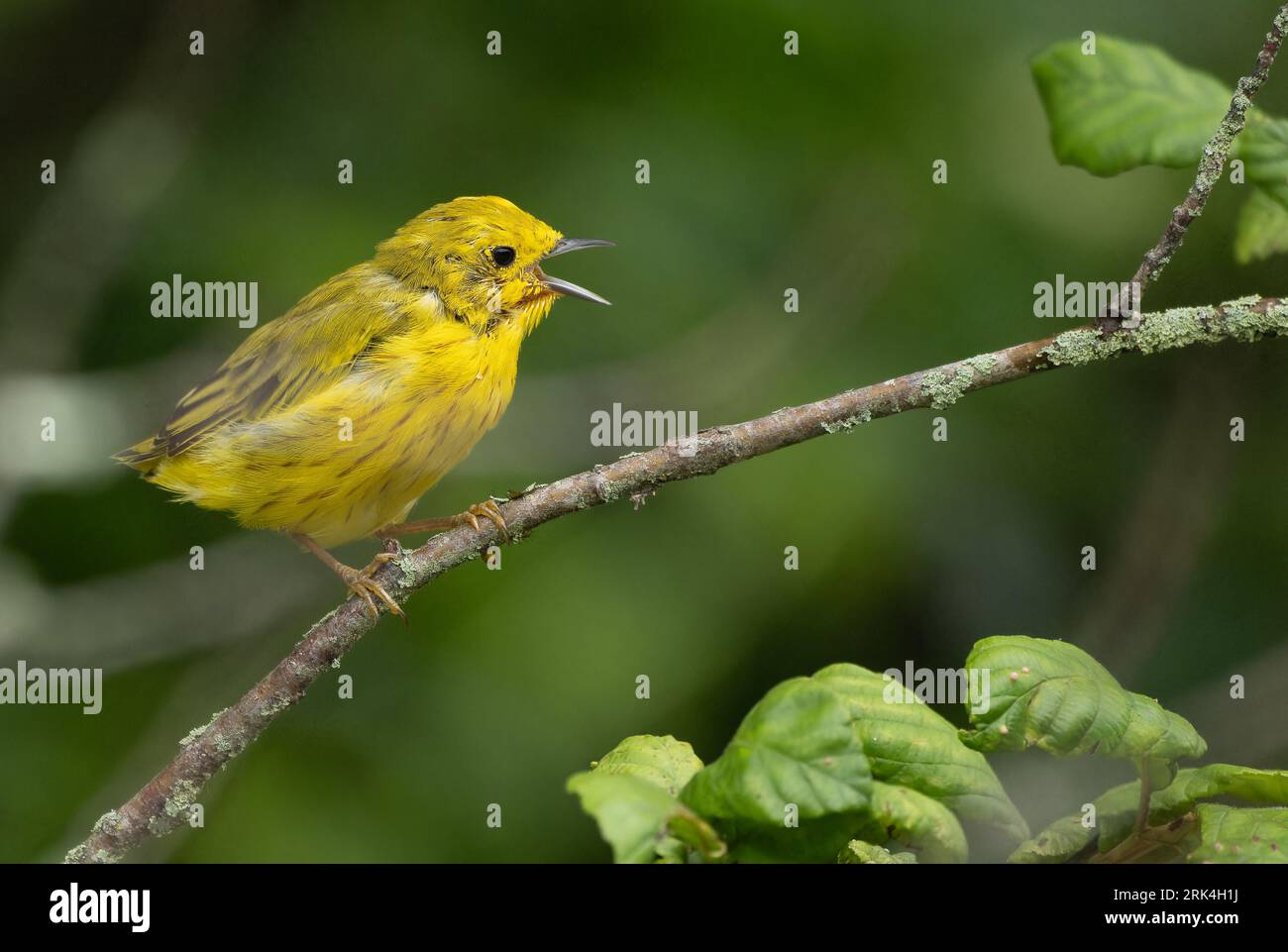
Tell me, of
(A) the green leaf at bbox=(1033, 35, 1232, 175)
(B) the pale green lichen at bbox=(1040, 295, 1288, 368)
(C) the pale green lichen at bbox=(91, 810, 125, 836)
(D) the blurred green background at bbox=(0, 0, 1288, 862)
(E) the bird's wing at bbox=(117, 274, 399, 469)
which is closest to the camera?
(B) the pale green lichen at bbox=(1040, 295, 1288, 368)

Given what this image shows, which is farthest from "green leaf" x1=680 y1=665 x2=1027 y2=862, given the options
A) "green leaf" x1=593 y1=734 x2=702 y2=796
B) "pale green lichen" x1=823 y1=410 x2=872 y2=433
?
"pale green lichen" x1=823 y1=410 x2=872 y2=433

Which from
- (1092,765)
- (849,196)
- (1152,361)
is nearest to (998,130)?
(849,196)

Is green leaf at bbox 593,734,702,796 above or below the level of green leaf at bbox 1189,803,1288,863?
above

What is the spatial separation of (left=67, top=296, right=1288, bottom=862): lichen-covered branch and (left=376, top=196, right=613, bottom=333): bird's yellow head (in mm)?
1557

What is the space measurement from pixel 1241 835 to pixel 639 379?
15.6 feet

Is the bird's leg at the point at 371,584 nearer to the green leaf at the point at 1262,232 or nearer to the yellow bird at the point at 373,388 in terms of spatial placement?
the yellow bird at the point at 373,388

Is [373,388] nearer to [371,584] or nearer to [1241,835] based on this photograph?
A: [371,584]

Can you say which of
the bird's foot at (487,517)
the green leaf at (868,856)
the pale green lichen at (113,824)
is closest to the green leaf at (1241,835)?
the green leaf at (868,856)

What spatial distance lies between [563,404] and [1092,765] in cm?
301

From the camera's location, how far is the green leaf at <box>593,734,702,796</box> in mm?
2553

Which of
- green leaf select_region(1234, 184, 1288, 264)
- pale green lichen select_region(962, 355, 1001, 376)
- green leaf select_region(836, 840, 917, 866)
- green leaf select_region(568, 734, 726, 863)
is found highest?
green leaf select_region(1234, 184, 1288, 264)

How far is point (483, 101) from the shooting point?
6.93 meters

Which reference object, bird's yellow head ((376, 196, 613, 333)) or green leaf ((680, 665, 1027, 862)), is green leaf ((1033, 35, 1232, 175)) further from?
bird's yellow head ((376, 196, 613, 333))

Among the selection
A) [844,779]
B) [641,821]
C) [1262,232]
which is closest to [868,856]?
[844,779]
